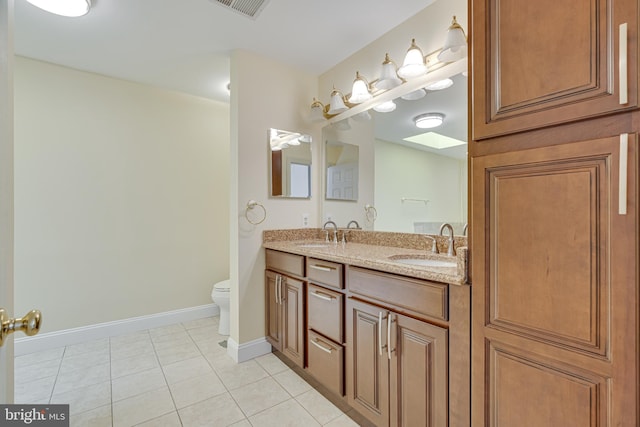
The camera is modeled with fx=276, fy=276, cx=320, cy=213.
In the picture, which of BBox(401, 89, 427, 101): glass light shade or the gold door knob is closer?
the gold door knob

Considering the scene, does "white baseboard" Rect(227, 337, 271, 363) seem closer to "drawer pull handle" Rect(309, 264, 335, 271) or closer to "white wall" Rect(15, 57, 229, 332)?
"drawer pull handle" Rect(309, 264, 335, 271)

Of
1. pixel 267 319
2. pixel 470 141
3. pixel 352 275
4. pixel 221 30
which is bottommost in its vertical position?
pixel 267 319

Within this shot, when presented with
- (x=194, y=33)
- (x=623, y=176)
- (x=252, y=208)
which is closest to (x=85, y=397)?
(x=252, y=208)

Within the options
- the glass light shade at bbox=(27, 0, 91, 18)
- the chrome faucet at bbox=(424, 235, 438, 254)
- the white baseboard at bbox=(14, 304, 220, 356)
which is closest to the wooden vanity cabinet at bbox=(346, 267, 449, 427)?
the chrome faucet at bbox=(424, 235, 438, 254)

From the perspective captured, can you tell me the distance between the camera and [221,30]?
1968 millimetres

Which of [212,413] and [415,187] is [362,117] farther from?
[212,413]

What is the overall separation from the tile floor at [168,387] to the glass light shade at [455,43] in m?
2.12

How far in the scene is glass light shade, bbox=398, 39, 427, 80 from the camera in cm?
173

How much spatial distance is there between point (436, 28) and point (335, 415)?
241cm

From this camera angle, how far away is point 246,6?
1745 millimetres

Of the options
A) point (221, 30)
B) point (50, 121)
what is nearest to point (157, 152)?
point (50, 121)

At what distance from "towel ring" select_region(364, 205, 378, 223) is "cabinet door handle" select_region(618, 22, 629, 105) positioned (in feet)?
→ 5.05

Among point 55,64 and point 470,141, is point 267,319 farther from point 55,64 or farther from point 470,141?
point 55,64

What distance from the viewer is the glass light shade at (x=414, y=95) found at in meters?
1.83
